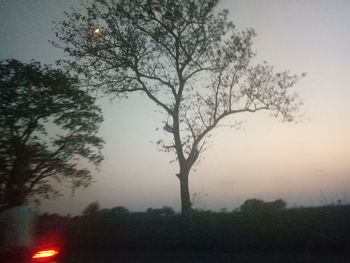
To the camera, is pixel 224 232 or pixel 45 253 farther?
pixel 224 232

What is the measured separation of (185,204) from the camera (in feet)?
58.9

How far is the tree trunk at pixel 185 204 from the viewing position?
17.7m

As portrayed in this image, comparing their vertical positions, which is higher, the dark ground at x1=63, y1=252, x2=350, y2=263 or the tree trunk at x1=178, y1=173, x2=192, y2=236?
the tree trunk at x1=178, y1=173, x2=192, y2=236

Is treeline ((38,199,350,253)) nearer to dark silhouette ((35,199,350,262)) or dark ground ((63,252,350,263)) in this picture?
dark silhouette ((35,199,350,262))

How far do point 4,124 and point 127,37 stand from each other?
7909 millimetres

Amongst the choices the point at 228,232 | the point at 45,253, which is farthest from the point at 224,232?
the point at 45,253

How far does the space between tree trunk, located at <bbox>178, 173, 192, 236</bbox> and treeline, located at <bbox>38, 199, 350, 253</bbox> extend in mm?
444

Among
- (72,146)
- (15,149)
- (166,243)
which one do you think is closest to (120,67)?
(72,146)

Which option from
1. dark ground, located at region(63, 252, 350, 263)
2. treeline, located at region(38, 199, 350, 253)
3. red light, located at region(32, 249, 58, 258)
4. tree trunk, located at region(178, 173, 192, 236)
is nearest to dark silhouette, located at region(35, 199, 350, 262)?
treeline, located at region(38, 199, 350, 253)

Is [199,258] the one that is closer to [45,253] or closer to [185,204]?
[185,204]

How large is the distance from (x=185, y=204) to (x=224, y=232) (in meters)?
2.15

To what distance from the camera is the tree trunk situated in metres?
17.7

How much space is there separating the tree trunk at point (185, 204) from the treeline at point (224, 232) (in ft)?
1.46

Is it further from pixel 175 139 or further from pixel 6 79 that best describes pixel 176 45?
pixel 6 79
